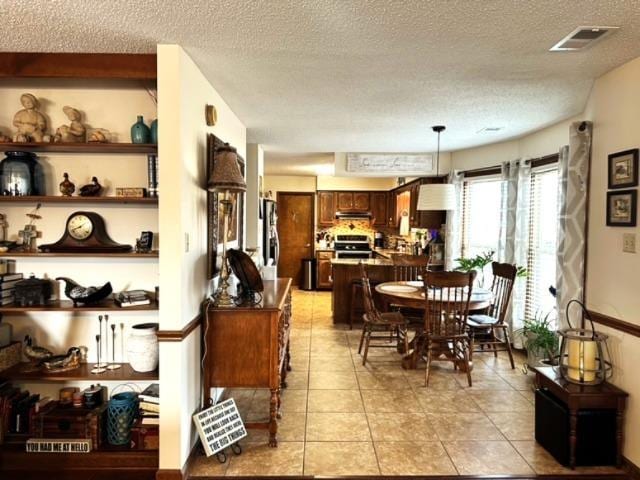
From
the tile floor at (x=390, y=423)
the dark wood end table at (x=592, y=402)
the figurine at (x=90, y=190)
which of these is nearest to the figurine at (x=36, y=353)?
the figurine at (x=90, y=190)

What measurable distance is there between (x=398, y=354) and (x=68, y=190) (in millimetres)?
3537

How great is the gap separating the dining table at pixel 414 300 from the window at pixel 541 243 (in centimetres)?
77

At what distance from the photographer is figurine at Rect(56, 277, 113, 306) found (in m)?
2.48

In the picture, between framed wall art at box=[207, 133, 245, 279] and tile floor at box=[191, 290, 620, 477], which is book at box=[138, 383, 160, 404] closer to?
tile floor at box=[191, 290, 620, 477]

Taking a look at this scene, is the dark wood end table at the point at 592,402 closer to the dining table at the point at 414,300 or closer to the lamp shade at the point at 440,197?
the dining table at the point at 414,300

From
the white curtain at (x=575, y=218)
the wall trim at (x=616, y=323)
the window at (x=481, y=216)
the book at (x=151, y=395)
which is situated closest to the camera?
the wall trim at (x=616, y=323)

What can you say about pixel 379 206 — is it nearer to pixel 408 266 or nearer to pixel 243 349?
pixel 408 266

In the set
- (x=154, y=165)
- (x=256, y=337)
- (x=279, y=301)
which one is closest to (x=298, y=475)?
(x=256, y=337)

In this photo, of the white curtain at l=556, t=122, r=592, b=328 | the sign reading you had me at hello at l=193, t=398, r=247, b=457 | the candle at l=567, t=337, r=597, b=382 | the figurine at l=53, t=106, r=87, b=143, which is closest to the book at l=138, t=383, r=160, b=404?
the sign reading you had me at hello at l=193, t=398, r=247, b=457

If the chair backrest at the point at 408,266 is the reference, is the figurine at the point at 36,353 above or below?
below

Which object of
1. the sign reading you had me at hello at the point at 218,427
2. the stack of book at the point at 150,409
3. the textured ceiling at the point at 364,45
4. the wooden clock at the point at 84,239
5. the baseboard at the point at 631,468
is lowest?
the baseboard at the point at 631,468

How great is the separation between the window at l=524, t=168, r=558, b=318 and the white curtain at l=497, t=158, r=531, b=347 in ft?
0.20

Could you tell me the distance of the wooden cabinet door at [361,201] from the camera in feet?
28.5

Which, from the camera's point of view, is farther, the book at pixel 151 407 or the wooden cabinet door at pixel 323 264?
the wooden cabinet door at pixel 323 264
